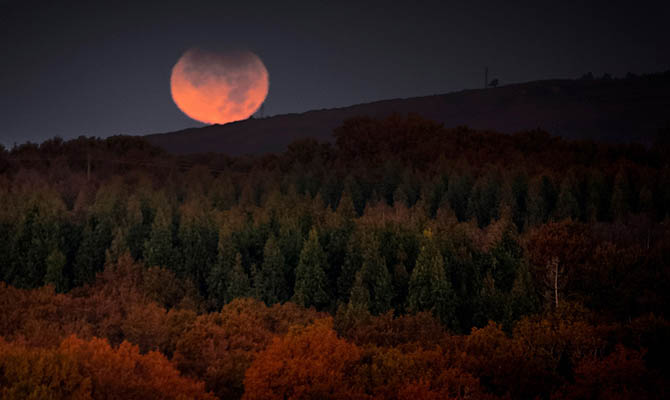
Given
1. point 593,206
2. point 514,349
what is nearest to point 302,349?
point 514,349

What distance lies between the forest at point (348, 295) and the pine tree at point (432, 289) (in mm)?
62

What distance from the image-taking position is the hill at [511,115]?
106m

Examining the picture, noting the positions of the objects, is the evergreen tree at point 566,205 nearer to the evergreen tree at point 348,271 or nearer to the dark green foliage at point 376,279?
the evergreen tree at point 348,271

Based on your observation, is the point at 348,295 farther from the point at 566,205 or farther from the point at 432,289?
the point at 566,205

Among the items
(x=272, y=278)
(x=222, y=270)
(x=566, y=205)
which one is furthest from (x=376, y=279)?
(x=566, y=205)

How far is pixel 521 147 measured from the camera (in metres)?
57.8

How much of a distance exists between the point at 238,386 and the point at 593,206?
78.5 feet

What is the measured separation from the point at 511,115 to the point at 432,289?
109089 mm

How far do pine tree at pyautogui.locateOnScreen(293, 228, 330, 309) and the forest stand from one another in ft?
0.26

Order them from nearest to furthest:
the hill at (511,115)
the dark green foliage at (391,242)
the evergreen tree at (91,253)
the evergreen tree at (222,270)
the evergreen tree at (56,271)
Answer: the dark green foliage at (391,242)
the evergreen tree at (222,270)
the evergreen tree at (56,271)
the evergreen tree at (91,253)
the hill at (511,115)

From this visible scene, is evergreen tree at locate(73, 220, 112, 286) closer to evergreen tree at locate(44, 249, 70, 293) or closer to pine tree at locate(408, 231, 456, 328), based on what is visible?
evergreen tree at locate(44, 249, 70, 293)

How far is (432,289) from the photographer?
20359 millimetres

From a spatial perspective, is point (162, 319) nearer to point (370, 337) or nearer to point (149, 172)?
point (370, 337)

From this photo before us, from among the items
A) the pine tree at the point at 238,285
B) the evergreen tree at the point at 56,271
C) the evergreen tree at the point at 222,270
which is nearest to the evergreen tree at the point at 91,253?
the evergreen tree at the point at 56,271
